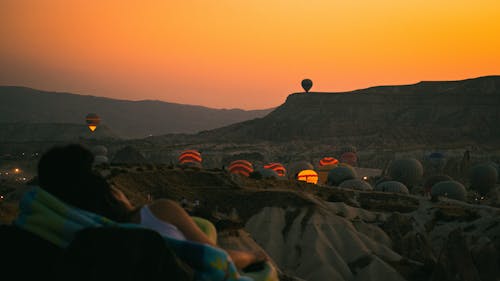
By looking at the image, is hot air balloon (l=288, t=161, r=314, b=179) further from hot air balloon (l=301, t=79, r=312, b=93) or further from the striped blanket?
hot air balloon (l=301, t=79, r=312, b=93)

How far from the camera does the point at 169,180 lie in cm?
4656

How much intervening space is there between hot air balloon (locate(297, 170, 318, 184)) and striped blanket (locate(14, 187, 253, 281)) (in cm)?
7331

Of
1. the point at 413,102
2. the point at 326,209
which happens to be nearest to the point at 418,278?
the point at 326,209

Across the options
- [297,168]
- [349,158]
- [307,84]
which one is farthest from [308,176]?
[307,84]

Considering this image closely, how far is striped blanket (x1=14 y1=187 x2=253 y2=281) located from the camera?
112 inches

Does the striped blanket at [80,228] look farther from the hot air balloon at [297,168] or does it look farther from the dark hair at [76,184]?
the hot air balloon at [297,168]

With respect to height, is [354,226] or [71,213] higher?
[71,213]

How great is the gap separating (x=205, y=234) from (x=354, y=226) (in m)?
41.5

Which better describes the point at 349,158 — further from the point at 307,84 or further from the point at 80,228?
the point at 80,228

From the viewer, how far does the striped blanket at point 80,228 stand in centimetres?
284

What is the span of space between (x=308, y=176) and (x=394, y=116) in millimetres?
88248

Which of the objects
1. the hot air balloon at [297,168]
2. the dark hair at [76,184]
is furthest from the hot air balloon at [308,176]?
the dark hair at [76,184]

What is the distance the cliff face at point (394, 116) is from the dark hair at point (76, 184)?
13884cm

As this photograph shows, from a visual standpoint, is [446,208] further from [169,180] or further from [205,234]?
[205,234]
